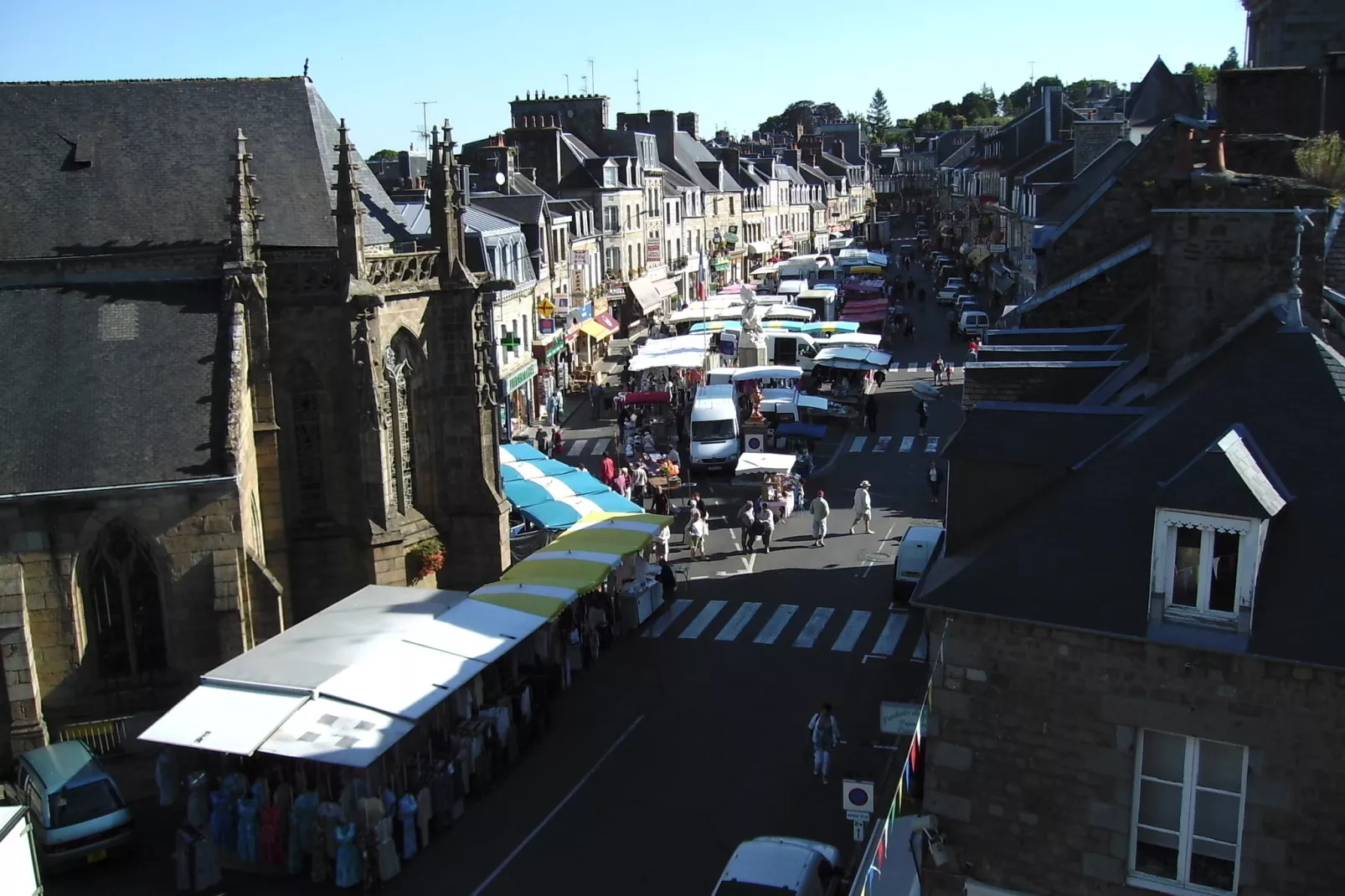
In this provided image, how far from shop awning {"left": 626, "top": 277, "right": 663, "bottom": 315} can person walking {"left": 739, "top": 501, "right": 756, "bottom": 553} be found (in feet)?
104

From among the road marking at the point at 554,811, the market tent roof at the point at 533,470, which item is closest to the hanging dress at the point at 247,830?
the road marking at the point at 554,811

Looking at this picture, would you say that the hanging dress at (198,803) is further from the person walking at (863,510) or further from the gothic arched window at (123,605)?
the person walking at (863,510)

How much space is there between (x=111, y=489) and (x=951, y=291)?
5799 centimetres

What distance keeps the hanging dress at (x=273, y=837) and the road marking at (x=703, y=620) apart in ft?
28.7

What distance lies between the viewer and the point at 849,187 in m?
123

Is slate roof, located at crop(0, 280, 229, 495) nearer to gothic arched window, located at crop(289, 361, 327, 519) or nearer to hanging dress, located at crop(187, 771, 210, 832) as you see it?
gothic arched window, located at crop(289, 361, 327, 519)

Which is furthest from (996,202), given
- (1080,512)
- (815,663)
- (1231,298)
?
(1080,512)

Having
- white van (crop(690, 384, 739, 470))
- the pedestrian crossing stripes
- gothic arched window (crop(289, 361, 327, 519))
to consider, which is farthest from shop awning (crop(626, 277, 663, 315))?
gothic arched window (crop(289, 361, 327, 519))

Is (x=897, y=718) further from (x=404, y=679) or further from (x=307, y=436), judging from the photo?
(x=307, y=436)

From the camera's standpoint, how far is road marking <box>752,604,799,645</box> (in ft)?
70.6

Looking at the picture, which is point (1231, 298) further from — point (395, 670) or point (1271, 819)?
point (395, 670)

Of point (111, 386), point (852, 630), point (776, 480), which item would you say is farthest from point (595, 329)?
point (111, 386)

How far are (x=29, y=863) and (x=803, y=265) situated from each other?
62970 mm

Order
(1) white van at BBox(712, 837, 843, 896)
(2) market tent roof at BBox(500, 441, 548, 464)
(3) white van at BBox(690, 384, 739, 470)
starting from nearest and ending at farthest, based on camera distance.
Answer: (1) white van at BBox(712, 837, 843, 896) < (2) market tent roof at BBox(500, 441, 548, 464) < (3) white van at BBox(690, 384, 739, 470)
